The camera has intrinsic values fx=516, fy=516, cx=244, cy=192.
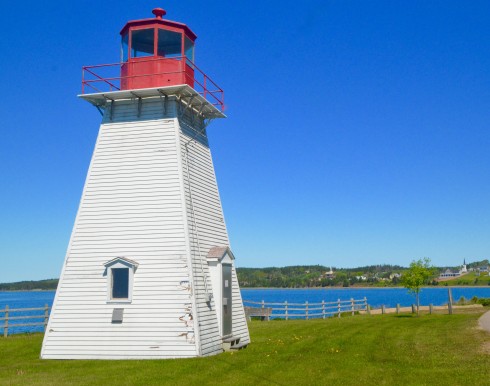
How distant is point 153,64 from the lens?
16.2 metres

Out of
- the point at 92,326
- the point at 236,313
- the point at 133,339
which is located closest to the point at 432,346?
A: the point at 236,313

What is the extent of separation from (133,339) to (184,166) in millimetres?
5283

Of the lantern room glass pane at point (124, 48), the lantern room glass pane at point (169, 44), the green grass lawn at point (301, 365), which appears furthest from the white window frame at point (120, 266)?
the lantern room glass pane at point (169, 44)

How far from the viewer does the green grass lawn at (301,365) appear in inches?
453

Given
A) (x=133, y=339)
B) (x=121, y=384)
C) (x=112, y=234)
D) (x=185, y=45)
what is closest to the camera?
(x=121, y=384)

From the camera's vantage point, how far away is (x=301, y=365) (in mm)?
13297

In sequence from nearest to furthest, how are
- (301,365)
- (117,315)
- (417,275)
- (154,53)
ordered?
(301,365) < (117,315) < (154,53) < (417,275)

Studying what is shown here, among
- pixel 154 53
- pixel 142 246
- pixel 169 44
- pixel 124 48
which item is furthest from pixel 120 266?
pixel 169 44

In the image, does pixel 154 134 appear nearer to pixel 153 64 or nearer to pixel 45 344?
pixel 153 64

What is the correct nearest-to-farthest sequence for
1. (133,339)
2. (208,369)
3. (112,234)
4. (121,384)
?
(121,384) → (208,369) → (133,339) → (112,234)

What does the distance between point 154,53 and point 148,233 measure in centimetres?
564

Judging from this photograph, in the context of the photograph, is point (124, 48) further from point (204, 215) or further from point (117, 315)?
point (117, 315)

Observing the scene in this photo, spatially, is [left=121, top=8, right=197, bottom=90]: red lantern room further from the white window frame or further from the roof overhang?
the white window frame

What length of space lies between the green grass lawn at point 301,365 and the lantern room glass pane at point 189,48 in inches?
372
